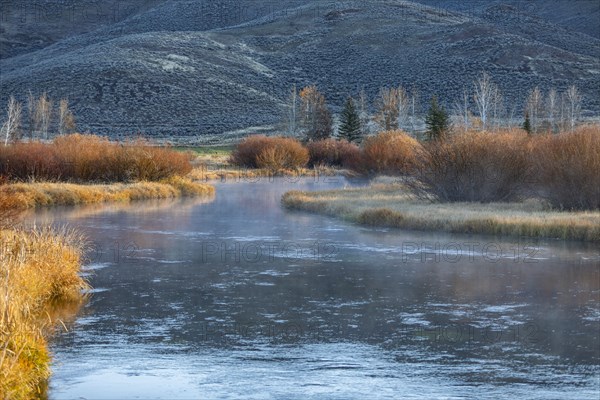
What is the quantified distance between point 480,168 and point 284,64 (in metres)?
92.2

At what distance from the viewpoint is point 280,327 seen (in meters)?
15.0

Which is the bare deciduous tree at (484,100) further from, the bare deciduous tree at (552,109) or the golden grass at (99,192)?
the golden grass at (99,192)

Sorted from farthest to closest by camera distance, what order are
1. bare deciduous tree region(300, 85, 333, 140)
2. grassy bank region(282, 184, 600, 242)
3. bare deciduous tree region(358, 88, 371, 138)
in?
bare deciduous tree region(358, 88, 371, 138)
bare deciduous tree region(300, 85, 333, 140)
grassy bank region(282, 184, 600, 242)

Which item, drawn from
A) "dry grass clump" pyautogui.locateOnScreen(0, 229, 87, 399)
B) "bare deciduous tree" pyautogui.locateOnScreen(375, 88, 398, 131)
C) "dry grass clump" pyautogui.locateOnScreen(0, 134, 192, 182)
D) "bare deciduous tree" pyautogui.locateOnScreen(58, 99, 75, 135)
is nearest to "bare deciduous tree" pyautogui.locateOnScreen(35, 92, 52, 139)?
"bare deciduous tree" pyautogui.locateOnScreen(58, 99, 75, 135)

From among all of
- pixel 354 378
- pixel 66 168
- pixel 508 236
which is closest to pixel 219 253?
pixel 508 236

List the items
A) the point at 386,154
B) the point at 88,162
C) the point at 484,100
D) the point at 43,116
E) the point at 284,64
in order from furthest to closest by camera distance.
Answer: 1. the point at 284,64
2. the point at 484,100
3. the point at 43,116
4. the point at 386,154
5. the point at 88,162

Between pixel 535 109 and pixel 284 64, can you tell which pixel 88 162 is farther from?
pixel 284 64

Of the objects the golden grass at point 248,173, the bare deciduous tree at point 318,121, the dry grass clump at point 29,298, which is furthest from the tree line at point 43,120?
the dry grass clump at point 29,298

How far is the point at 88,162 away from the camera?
4150 centimetres

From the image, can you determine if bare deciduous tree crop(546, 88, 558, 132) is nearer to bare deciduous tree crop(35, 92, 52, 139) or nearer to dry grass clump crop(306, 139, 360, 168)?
dry grass clump crop(306, 139, 360, 168)

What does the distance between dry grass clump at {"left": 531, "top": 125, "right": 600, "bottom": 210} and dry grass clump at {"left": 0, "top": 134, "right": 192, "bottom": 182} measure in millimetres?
18162

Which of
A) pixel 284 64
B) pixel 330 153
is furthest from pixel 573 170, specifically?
pixel 284 64

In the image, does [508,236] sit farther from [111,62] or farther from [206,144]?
[111,62]

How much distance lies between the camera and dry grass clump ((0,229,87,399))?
1078 cm
